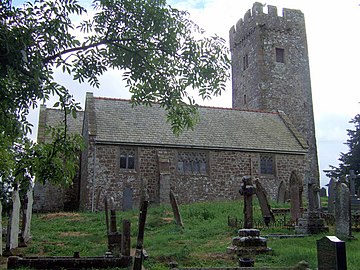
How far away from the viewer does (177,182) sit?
2516 cm

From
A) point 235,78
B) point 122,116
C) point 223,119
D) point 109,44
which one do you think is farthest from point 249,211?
point 235,78

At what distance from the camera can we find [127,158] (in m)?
24.7

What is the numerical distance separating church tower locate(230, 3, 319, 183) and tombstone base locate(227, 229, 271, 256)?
26204mm

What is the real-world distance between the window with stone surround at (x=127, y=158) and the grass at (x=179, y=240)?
5154 millimetres

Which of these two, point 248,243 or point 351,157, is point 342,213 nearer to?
point 248,243

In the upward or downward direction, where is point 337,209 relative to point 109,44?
downward

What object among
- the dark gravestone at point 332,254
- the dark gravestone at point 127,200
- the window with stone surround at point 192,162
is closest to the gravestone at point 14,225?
the dark gravestone at point 332,254

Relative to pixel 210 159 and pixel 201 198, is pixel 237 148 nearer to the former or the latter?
pixel 210 159

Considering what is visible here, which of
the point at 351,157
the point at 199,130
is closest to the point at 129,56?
the point at 199,130

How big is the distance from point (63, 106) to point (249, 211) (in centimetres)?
617

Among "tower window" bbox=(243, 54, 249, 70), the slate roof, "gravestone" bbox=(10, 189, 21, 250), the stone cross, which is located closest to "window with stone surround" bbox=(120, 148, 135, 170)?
the slate roof

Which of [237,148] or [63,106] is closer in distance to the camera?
[63,106]

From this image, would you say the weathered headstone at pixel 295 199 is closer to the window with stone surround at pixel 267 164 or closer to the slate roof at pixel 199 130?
the slate roof at pixel 199 130

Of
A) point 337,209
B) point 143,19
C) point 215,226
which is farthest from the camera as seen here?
point 215,226
